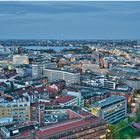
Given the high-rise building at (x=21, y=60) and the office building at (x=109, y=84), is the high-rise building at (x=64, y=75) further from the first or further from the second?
the high-rise building at (x=21, y=60)

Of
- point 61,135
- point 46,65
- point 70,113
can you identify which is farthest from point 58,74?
point 61,135

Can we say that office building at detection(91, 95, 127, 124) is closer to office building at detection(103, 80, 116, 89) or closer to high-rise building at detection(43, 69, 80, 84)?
office building at detection(103, 80, 116, 89)

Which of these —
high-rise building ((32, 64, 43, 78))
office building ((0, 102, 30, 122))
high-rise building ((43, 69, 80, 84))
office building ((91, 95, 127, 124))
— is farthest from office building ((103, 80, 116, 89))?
office building ((0, 102, 30, 122))

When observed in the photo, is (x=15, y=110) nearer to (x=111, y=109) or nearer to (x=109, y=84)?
(x=111, y=109)

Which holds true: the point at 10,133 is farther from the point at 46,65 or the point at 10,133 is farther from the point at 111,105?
the point at 46,65

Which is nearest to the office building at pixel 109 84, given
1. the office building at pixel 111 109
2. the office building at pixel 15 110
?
the office building at pixel 111 109

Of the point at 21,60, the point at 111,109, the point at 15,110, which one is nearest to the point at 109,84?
the point at 111,109
